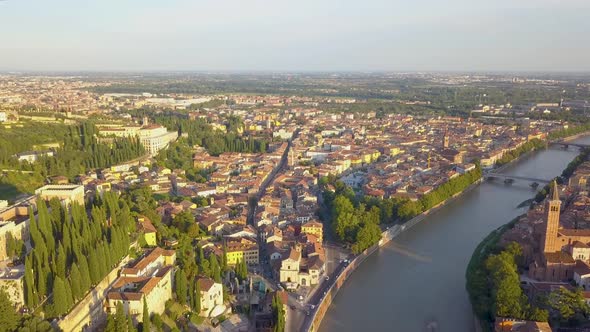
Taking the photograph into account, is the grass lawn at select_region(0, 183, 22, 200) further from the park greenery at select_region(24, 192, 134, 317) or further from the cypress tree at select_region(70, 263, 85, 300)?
the cypress tree at select_region(70, 263, 85, 300)

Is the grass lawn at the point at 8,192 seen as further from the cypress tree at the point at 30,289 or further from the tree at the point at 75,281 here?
the tree at the point at 75,281

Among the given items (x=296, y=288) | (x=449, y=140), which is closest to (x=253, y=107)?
(x=449, y=140)

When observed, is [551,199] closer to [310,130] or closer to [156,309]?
[156,309]

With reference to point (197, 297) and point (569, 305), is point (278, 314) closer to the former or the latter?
point (197, 297)

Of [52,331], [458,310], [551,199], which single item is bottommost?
[458,310]

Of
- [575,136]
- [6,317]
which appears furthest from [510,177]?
[6,317]

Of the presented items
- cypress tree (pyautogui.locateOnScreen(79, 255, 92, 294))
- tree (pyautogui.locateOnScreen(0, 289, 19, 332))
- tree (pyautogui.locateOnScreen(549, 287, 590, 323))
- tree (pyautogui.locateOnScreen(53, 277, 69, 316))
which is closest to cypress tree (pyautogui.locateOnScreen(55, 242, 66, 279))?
cypress tree (pyautogui.locateOnScreen(79, 255, 92, 294))
